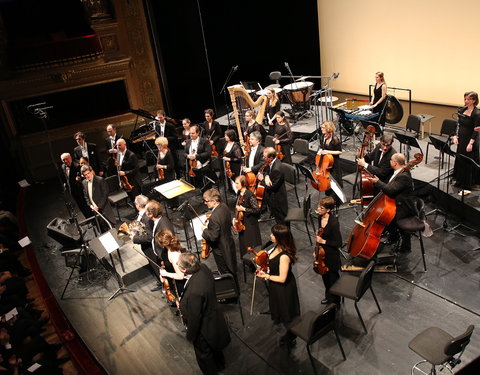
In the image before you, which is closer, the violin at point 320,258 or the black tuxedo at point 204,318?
the black tuxedo at point 204,318

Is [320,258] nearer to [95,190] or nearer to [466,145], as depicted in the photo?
[466,145]

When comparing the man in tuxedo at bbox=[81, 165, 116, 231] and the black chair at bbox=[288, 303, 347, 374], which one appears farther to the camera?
the man in tuxedo at bbox=[81, 165, 116, 231]

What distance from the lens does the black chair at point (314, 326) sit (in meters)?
4.29

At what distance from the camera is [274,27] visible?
12750mm

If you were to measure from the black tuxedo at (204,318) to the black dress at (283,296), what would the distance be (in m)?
0.57

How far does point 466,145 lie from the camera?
677 centimetres

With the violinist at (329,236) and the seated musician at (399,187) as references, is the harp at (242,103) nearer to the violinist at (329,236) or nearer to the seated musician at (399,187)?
the seated musician at (399,187)

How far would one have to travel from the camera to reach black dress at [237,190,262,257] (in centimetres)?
580

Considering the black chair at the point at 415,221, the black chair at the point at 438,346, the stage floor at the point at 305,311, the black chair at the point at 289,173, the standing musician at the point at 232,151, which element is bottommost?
the stage floor at the point at 305,311

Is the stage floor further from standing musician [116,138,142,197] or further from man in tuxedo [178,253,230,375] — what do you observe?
standing musician [116,138,142,197]

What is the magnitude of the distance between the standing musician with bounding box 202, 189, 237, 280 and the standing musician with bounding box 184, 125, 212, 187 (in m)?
2.75

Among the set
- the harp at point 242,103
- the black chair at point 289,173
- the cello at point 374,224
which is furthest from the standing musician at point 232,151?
the cello at point 374,224

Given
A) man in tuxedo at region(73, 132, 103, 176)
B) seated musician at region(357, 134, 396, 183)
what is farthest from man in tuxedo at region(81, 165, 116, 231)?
seated musician at region(357, 134, 396, 183)

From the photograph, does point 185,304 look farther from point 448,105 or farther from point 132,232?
point 448,105
